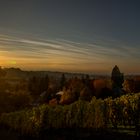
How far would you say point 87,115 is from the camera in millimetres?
22469

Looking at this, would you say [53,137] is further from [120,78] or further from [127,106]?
[120,78]

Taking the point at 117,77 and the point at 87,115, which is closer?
the point at 87,115

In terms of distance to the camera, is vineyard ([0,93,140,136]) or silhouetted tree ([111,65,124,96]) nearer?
vineyard ([0,93,140,136])

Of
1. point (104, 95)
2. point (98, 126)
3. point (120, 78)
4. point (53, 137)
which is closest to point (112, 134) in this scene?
point (98, 126)

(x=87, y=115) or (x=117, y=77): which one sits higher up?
(x=117, y=77)

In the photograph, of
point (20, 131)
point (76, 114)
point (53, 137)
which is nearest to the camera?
point (53, 137)

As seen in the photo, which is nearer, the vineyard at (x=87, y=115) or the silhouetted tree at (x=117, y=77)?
the vineyard at (x=87, y=115)

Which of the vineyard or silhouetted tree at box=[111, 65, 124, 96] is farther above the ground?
silhouetted tree at box=[111, 65, 124, 96]

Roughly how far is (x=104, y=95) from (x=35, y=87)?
101ft

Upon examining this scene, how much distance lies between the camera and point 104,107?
70.1 ft

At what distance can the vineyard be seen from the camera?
20.3 metres

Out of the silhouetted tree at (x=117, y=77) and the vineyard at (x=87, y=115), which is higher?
the silhouetted tree at (x=117, y=77)

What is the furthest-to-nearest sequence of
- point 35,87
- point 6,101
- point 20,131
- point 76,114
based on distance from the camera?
point 35,87, point 6,101, point 20,131, point 76,114

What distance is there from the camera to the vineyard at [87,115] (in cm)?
2030
